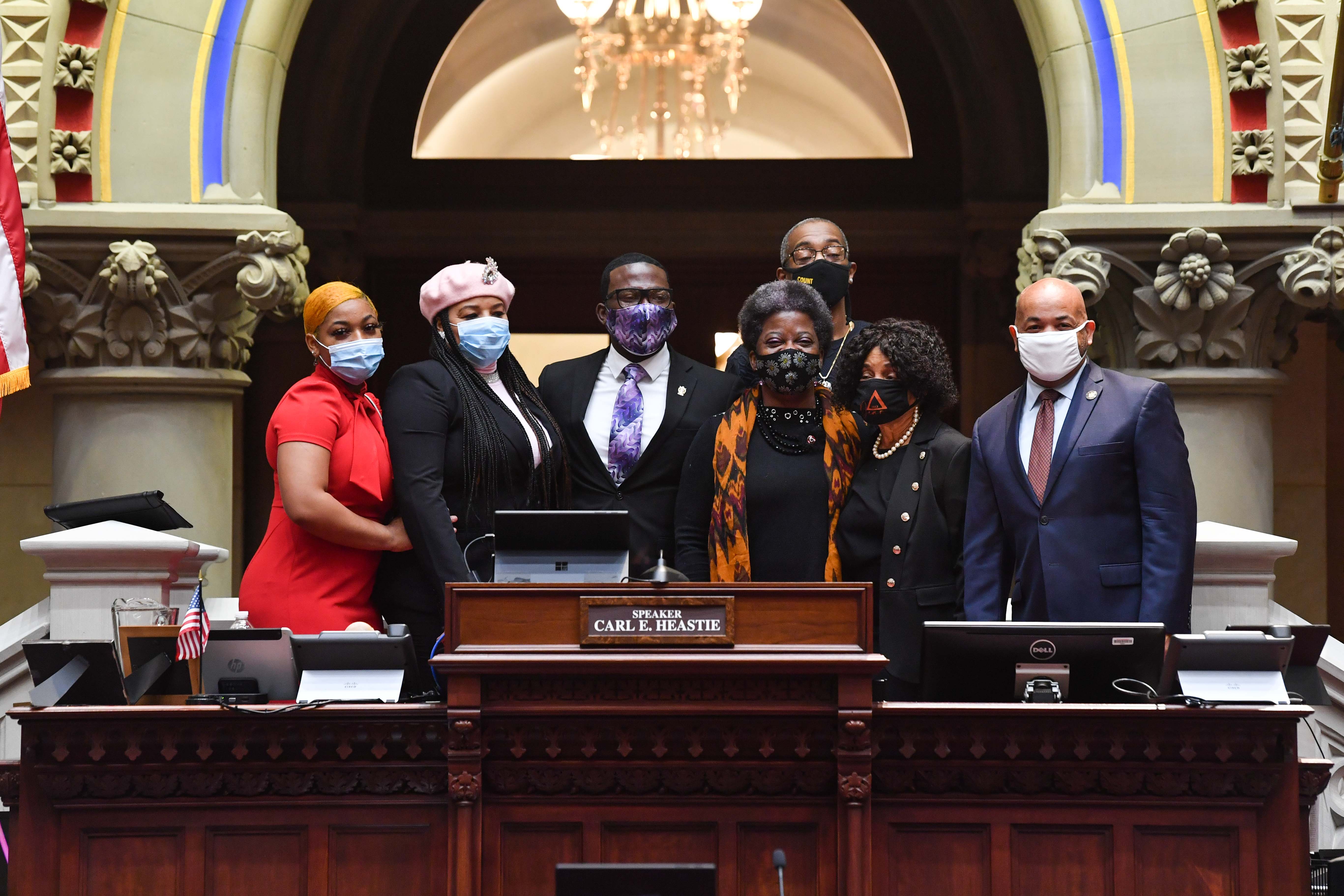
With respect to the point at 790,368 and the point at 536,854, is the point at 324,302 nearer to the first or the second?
the point at 790,368

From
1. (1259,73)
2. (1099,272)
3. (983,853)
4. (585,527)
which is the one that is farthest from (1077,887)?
(1259,73)

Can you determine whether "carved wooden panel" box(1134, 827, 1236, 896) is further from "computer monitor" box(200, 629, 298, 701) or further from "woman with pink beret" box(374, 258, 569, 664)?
"computer monitor" box(200, 629, 298, 701)

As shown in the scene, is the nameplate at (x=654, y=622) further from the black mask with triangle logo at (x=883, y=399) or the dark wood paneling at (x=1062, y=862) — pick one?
the black mask with triangle logo at (x=883, y=399)

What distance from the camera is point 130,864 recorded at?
3.86 m

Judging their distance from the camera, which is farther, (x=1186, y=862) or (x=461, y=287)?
(x=461, y=287)

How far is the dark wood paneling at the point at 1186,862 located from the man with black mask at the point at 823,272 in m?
2.07

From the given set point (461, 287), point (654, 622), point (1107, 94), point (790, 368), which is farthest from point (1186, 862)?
point (1107, 94)

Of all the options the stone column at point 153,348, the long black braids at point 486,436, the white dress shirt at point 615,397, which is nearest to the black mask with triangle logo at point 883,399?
the white dress shirt at point 615,397

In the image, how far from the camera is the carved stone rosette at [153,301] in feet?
22.8

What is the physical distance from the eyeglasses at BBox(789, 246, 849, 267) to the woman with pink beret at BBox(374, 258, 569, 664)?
1086mm

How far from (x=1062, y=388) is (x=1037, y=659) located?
134cm

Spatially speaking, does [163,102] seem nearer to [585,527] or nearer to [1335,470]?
[585,527]

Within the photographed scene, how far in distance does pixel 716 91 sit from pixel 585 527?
6924 millimetres

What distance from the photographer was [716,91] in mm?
10320
